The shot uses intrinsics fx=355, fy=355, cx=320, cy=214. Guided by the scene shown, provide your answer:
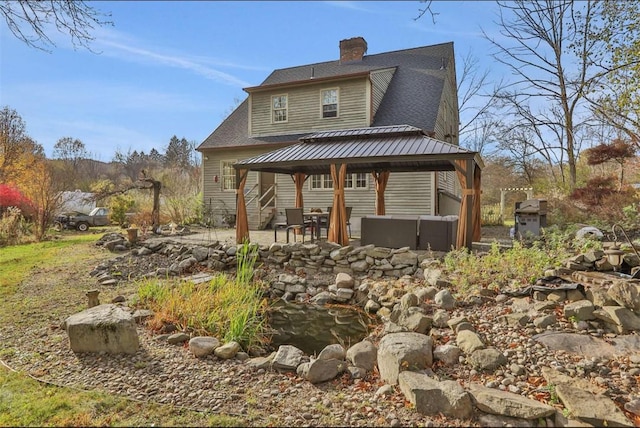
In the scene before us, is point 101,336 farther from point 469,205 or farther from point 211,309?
point 469,205

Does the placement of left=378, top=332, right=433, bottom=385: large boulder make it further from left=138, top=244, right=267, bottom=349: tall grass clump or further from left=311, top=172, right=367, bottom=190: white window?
left=311, top=172, right=367, bottom=190: white window

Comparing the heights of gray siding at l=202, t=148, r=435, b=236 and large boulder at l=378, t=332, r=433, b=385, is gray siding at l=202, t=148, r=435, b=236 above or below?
above

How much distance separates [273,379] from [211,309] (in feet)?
6.56

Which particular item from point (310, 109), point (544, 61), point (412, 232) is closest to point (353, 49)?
point (310, 109)

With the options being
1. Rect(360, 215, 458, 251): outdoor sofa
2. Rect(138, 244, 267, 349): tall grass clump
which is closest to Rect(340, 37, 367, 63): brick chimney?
Rect(360, 215, 458, 251): outdoor sofa

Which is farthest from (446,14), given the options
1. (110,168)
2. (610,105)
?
(110,168)

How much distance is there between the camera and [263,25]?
5.14 m

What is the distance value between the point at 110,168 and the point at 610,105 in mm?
46120

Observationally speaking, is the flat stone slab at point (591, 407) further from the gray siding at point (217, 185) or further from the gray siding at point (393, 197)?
the gray siding at point (217, 185)

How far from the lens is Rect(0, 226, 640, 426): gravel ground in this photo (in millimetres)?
2760

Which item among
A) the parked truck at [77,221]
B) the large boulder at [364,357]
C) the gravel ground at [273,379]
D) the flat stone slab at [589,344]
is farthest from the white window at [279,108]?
the flat stone slab at [589,344]

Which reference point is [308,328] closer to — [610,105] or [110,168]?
[610,105]

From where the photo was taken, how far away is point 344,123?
13.4 metres

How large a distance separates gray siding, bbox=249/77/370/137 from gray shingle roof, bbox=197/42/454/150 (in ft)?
1.40
